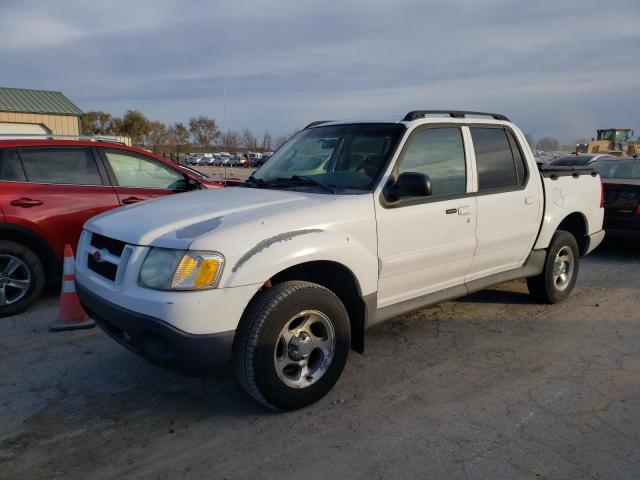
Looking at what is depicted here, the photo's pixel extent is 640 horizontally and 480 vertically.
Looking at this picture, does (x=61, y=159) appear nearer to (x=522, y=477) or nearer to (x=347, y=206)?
(x=347, y=206)

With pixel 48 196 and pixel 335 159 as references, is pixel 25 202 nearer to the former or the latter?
pixel 48 196

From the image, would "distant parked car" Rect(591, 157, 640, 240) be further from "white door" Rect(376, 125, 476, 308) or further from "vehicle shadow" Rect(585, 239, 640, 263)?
"white door" Rect(376, 125, 476, 308)

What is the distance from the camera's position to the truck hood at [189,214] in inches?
116

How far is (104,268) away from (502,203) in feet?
10.5

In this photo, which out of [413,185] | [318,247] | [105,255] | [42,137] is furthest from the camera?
[42,137]

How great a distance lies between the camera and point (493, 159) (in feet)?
14.8

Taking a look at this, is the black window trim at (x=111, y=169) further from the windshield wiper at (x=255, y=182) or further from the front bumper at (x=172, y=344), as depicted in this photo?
the front bumper at (x=172, y=344)

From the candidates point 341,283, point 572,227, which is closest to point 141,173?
point 341,283

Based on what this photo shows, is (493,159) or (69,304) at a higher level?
(493,159)

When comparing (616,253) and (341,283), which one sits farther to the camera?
(616,253)

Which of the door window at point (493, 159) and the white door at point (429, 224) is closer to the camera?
the white door at point (429, 224)

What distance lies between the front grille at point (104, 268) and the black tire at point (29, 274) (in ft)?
6.88

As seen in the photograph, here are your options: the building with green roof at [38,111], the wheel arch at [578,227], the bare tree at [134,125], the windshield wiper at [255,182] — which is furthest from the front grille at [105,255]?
the bare tree at [134,125]

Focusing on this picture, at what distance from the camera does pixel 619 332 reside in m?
4.64
